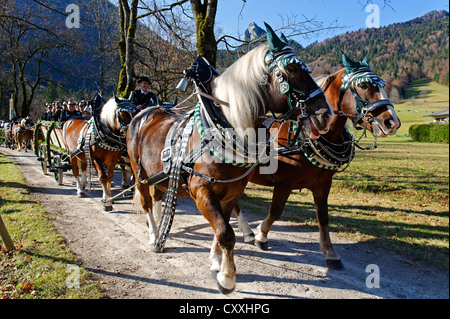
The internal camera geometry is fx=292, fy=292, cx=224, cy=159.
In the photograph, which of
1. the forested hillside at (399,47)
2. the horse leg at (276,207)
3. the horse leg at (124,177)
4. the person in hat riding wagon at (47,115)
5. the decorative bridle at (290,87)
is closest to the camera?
the decorative bridle at (290,87)

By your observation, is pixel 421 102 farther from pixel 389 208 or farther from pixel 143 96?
pixel 143 96

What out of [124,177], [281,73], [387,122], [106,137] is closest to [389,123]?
[387,122]

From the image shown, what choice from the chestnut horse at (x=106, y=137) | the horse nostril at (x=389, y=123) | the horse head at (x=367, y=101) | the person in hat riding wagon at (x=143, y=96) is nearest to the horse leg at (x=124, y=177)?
the chestnut horse at (x=106, y=137)

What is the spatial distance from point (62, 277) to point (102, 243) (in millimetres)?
1163

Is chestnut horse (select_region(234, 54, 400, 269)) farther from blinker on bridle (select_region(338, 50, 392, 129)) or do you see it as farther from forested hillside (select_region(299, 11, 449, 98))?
forested hillside (select_region(299, 11, 449, 98))

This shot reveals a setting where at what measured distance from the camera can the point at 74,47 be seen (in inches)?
359

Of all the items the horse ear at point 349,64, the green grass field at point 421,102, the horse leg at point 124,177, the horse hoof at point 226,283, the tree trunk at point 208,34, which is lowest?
the horse hoof at point 226,283

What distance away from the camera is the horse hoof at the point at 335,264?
3.86 meters

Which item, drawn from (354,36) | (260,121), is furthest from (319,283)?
(354,36)

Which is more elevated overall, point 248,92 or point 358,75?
point 358,75

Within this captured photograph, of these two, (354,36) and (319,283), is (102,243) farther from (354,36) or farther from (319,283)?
(354,36)

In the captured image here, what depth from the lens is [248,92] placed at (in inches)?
111

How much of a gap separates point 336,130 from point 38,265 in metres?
4.40

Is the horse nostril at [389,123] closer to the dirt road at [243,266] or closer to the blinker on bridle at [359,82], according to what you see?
the blinker on bridle at [359,82]
